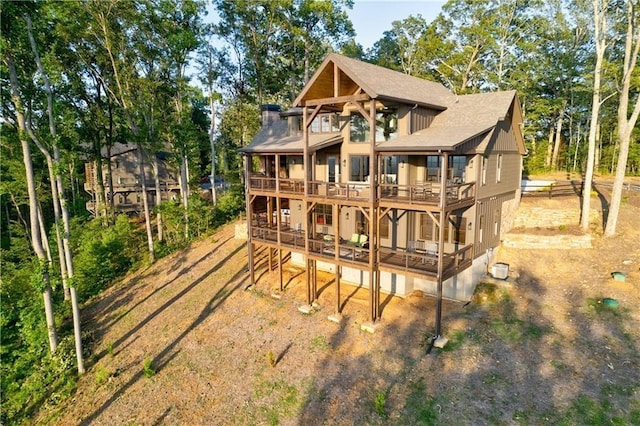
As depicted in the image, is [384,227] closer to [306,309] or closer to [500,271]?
[306,309]

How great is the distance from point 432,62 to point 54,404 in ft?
139

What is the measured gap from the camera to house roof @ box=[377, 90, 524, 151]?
51.5 ft

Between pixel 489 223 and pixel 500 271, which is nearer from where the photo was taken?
pixel 500 271

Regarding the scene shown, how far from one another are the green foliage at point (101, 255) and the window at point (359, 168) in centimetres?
2070

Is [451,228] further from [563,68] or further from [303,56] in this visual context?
[563,68]

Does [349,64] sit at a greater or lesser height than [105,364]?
greater

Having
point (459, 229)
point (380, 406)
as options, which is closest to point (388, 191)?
point (459, 229)

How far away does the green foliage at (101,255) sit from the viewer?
2706 cm

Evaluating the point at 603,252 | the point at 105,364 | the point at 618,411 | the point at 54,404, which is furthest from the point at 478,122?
the point at 54,404

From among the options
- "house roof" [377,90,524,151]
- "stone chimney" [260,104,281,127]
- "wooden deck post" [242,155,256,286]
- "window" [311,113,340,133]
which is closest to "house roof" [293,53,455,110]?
"house roof" [377,90,524,151]

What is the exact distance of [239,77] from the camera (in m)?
38.8

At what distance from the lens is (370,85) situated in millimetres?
16578

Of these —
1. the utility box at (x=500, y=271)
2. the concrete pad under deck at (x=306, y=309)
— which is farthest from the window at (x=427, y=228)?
the concrete pad under deck at (x=306, y=309)

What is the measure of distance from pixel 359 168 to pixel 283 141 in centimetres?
598
